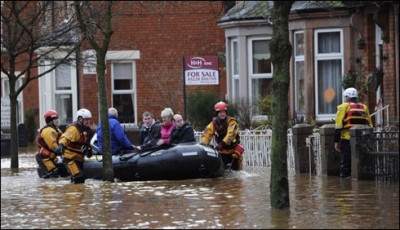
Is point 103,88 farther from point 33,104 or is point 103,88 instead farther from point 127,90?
point 33,104

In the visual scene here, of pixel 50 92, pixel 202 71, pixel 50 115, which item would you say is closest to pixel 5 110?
pixel 50 92

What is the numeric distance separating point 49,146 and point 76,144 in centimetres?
174

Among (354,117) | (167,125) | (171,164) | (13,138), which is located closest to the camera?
(354,117)

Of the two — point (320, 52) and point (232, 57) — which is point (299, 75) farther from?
point (232, 57)

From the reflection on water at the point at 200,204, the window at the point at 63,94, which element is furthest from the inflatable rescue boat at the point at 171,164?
the window at the point at 63,94

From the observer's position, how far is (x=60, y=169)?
23625mm

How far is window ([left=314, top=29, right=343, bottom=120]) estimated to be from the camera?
30047 millimetres

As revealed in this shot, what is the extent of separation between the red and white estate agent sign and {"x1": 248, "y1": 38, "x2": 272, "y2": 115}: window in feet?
16.6

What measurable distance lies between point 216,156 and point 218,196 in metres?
3.66

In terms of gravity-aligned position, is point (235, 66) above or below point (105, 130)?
above

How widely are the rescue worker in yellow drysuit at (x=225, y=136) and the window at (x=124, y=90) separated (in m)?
17.2

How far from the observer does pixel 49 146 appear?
2333cm

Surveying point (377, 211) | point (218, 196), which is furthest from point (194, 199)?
point (377, 211)

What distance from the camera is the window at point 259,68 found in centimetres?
3316
